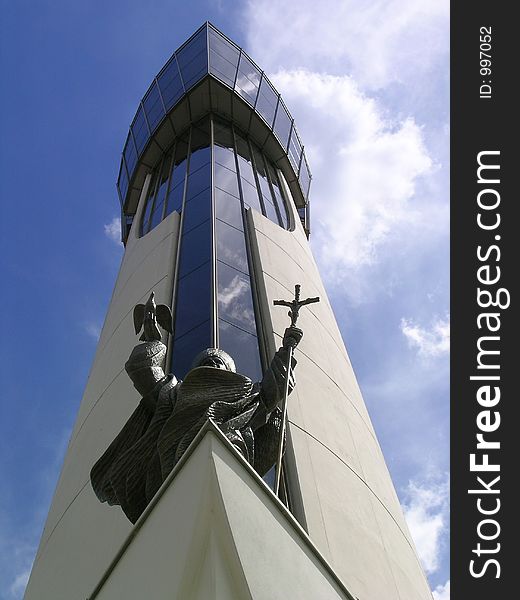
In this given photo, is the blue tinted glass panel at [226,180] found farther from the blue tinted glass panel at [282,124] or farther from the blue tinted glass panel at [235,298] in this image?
the blue tinted glass panel at [282,124]

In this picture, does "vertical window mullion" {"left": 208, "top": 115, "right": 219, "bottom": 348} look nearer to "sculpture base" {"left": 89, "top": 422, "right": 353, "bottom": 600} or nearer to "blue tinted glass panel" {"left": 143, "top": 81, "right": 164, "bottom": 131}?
"blue tinted glass panel" {"left": 143, "top": 81, "right": 164, "bottom": 131}

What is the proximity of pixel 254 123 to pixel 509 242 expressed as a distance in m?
12.8

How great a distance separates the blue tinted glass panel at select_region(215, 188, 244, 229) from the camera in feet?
44.5

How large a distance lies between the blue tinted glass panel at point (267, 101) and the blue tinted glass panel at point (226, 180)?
427 cm

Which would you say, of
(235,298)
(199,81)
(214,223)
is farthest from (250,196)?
(199,81)

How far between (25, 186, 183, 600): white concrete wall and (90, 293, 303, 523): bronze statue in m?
2.46

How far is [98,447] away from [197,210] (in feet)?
19.6

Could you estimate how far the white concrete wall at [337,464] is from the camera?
743cm

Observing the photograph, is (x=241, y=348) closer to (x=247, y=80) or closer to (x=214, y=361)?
(x=214, y=361)

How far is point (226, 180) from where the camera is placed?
15414 millimetres

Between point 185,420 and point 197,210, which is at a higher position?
point 197,210

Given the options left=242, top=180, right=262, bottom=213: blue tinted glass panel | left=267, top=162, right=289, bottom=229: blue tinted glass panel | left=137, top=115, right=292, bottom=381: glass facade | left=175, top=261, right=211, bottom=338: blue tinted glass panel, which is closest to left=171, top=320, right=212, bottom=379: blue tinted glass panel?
left=137, top=115, right=292, bottom=381: glass facade

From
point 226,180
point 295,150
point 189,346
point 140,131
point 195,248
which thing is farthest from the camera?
point 295,150

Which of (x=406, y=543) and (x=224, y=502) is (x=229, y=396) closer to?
(x=224, y=502)
